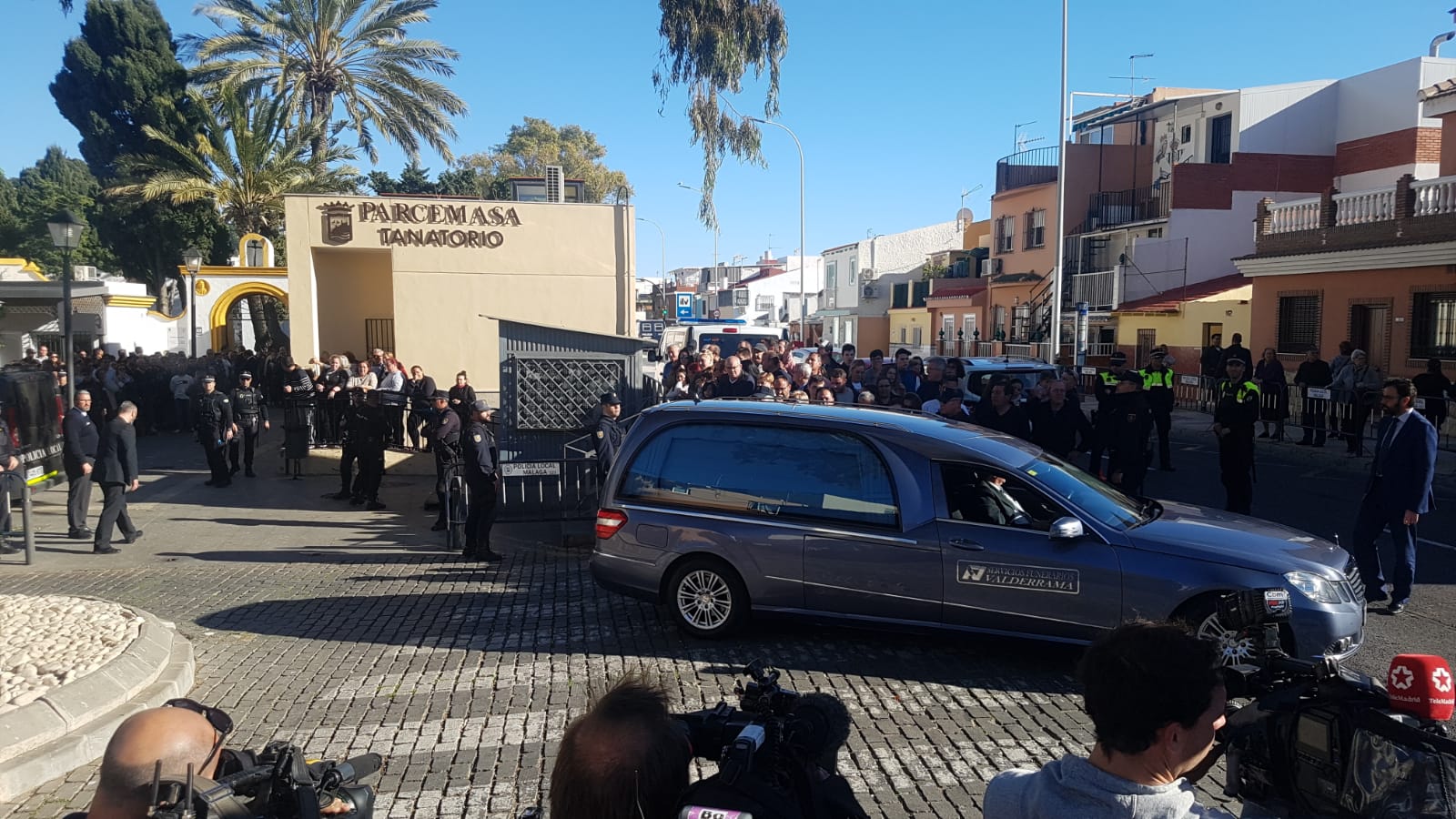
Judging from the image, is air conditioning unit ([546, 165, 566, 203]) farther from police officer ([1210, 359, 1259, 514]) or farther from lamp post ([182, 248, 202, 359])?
police officer ([1210, 359, 1259, 514])

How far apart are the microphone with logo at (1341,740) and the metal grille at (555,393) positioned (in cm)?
1056

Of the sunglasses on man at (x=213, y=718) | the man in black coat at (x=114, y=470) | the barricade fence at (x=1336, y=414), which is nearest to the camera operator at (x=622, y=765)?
the sunglasses on man at (x=213, y=718)

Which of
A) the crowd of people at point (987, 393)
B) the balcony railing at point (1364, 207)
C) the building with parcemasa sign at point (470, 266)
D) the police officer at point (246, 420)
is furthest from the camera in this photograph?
the balcony railing at point (1364, 207)

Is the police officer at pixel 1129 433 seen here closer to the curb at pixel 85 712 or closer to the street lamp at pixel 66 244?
the curb at pixel 85 712

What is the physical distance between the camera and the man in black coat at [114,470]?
10758 millimetres

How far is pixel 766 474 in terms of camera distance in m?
6.94

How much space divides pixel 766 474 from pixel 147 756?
4.90 m

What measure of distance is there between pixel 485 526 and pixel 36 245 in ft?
201

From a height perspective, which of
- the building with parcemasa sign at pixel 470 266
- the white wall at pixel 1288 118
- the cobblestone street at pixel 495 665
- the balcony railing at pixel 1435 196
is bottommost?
the cobblestone street at pixel 495 665

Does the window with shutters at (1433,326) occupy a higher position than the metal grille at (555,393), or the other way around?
the window with shutters at (1433,326)

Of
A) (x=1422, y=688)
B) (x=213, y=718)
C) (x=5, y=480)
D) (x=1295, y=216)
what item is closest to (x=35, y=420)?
(x=5, y=480)

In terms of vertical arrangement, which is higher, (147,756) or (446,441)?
(147,756)

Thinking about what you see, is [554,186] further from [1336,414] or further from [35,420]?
[1336,414]

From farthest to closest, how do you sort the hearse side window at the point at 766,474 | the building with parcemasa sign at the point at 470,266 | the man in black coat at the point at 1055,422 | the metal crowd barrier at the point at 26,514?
the building with parcemasa sign at the point at 470,266 → the man in black coat at the point at 1055,422 → the metal crowd barrier at the point at 26,514 → the hearse side window at the point at 766,474
